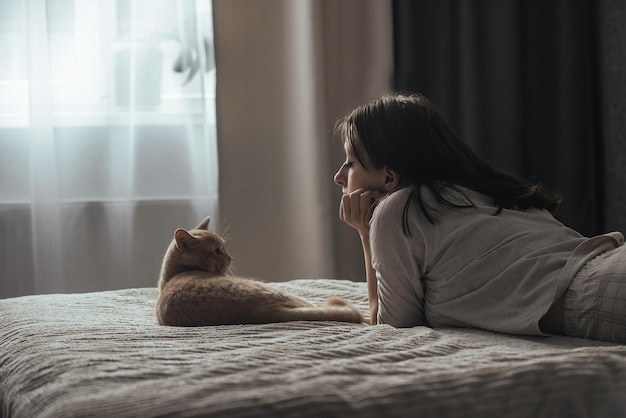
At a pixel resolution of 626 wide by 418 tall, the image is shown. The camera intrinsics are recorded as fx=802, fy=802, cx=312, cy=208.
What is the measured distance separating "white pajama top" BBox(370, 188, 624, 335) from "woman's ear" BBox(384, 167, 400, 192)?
0.11 meters

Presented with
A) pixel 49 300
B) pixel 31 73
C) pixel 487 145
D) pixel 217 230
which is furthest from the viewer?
pixel 487 145

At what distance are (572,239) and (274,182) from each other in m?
1.92

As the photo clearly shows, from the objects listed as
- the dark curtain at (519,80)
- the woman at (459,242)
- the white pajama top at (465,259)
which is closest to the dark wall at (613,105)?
the dark curtain at (519,80)

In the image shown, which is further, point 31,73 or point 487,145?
point 487,145

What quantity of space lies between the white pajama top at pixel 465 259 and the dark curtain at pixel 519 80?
1.88 meters

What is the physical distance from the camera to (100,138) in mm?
3018

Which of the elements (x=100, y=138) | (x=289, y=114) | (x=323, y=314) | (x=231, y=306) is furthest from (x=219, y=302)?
(x=289, y=114)

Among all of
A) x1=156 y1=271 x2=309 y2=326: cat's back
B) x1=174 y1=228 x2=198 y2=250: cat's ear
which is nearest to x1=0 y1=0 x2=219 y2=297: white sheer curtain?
x1=174 y1=228 x2=198 y2=250: cat's ear

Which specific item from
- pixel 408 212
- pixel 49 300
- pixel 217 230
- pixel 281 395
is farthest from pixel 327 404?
pixel 217 230

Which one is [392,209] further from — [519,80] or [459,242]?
[519,80]

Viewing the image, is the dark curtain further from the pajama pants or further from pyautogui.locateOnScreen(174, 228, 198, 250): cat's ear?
the pajama pants

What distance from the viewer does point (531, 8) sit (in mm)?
3387

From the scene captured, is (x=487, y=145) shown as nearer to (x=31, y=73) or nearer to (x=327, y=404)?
(x=31, y=73)

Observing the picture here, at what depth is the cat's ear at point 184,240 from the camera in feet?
5.53
